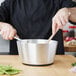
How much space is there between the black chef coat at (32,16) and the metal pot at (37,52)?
469 millimetres

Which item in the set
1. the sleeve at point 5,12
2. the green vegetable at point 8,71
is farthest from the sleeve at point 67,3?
the green vegetable at point 8,71

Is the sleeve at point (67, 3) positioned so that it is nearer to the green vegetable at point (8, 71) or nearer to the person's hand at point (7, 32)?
the person's hand at point (7, 32)

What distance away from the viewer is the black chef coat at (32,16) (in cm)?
169

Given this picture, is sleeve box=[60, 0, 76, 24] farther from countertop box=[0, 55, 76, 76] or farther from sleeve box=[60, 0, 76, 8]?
countertop box=[0, 55, 76, 76]

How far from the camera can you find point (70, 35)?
3.35 metres

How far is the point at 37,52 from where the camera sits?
1.17 meters

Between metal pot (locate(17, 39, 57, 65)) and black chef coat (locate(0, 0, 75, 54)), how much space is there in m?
0.47

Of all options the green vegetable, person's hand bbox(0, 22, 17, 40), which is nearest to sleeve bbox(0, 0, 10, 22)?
person's hand bbox(0, 22, 17, 40)

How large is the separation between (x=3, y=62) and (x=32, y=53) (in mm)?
206

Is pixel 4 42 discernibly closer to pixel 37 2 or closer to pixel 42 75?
pixel 37 2

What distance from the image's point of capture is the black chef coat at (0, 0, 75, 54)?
169cm

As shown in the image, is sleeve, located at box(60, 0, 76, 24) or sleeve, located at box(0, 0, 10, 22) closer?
sleeve, located at box(60, 0, 76, 24)

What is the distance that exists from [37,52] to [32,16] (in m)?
0.58

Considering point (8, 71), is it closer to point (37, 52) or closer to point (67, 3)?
point (37, 52)
